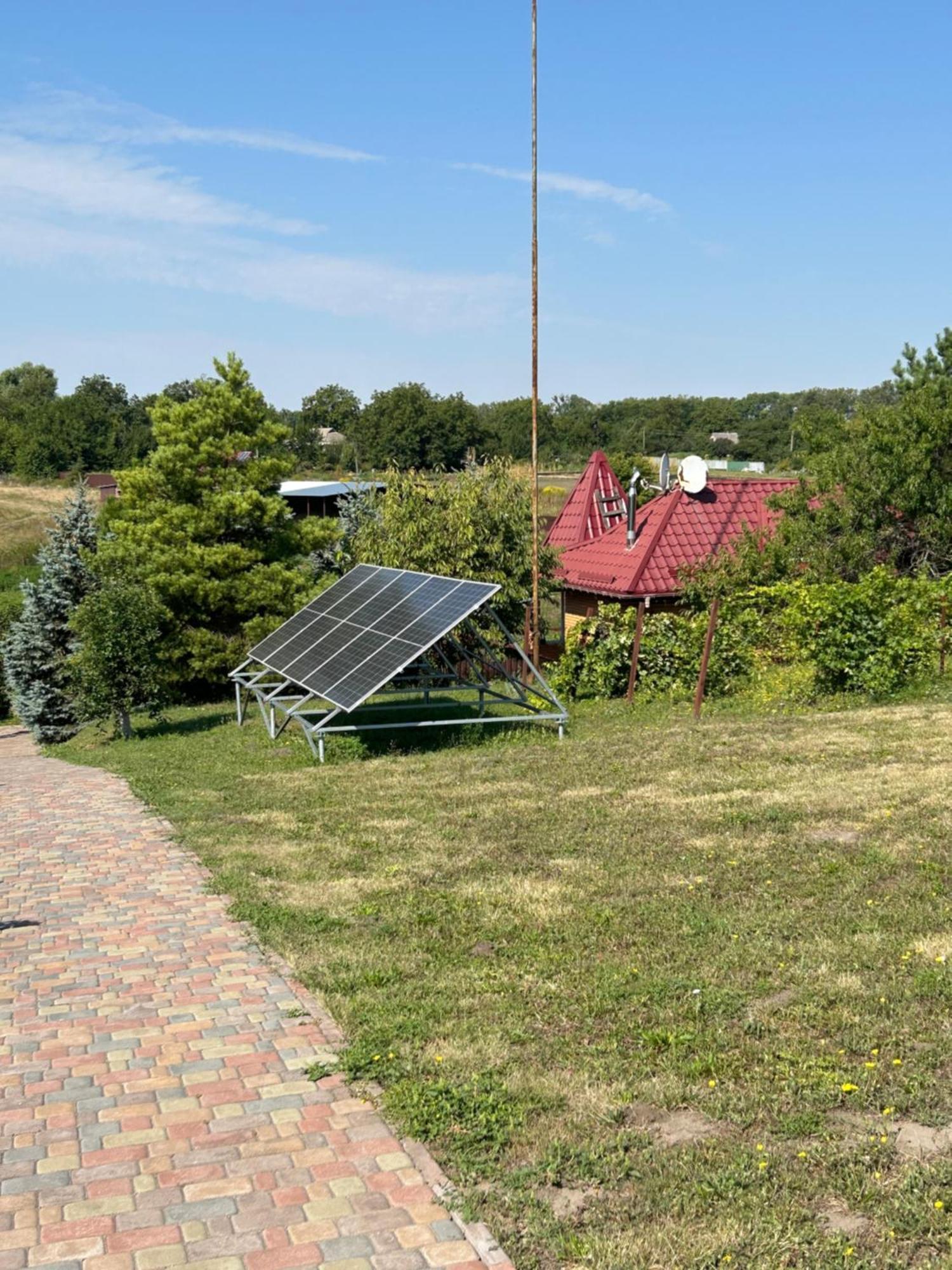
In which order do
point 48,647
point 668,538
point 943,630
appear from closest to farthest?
point 943,630 → point 668,538 → point 48,647

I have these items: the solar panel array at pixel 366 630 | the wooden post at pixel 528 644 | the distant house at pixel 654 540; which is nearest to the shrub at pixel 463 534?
the distant house at pixel 654 540

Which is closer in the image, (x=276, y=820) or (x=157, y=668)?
(x=276, y=820)

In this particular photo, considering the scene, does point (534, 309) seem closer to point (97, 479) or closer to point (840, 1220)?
point (840, 1220)

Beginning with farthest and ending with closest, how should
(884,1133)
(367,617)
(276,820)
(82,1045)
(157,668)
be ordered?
1. (157,668)
2. (367,617)
3. (276,820)
4. (82,1045)
5. (884,1133)

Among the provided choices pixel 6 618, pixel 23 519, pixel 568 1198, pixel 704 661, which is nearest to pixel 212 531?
pixel 6 618

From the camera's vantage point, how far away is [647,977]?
681 centimetres

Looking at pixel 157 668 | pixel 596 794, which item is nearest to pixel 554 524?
pixel 157 668

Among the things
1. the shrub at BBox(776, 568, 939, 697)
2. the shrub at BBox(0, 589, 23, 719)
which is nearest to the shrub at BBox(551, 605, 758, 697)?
the shrub at BBox(776, 568, 939, 697)

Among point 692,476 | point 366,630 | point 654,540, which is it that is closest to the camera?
point 366,630

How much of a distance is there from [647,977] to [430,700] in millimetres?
14631

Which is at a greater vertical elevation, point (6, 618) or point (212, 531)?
point (212, 531)

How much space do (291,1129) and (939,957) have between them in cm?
378

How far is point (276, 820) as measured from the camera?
11.8 meters

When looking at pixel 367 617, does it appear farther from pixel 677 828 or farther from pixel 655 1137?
pixel 655 1137
